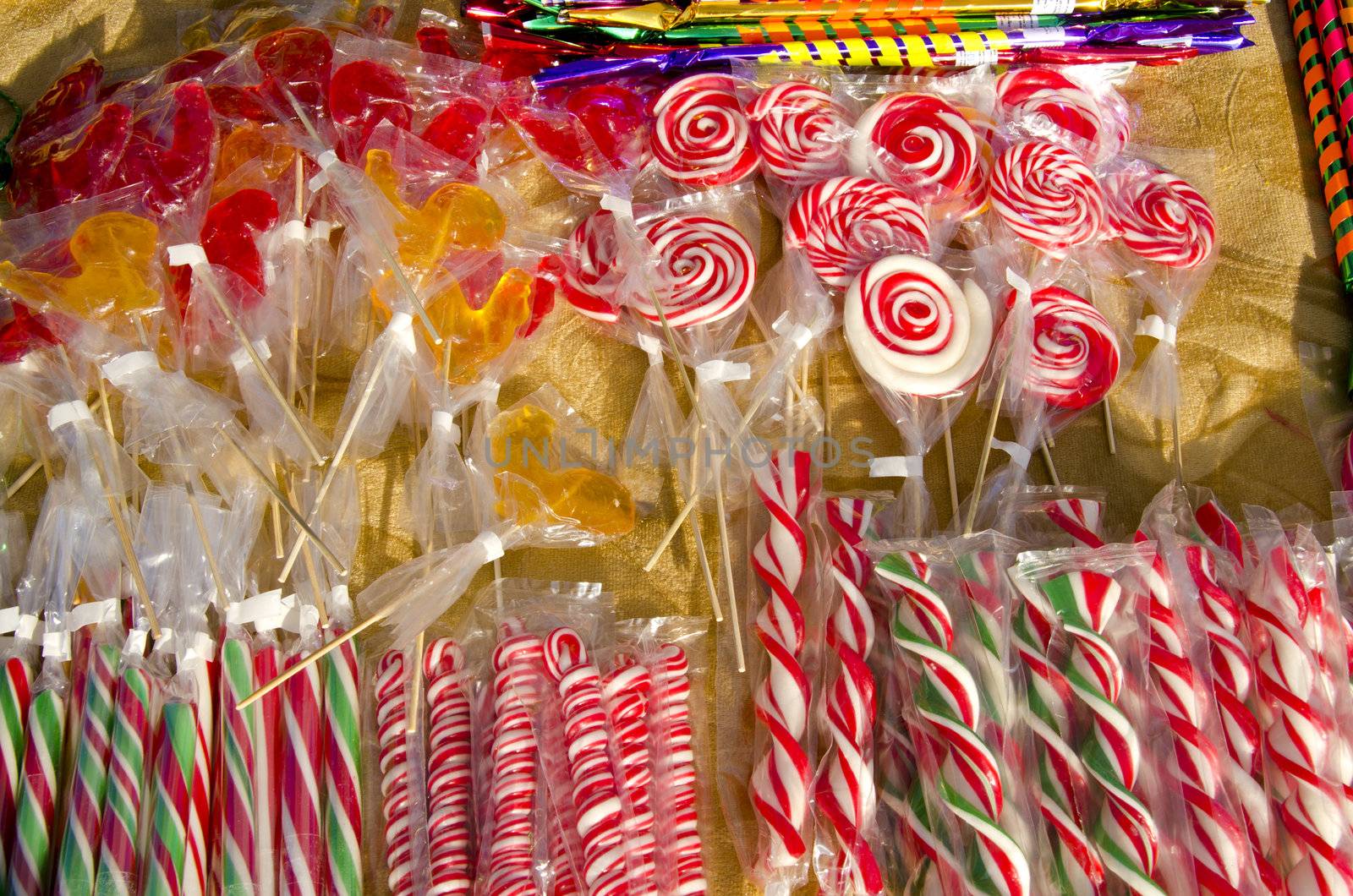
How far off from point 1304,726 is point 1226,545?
12.2 inches

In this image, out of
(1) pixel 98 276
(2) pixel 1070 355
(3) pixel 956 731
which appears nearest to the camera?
(3) pixel 956 731

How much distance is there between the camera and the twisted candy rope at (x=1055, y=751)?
4.71 ft

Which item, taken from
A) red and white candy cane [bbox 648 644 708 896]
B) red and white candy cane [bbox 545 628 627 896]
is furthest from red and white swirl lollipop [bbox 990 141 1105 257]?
red and white candy cane [bbox 545 628 627 896]

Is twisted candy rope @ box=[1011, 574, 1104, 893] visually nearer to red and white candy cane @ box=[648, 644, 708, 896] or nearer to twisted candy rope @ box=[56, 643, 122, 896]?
red and white candy cane @ box=[648, 644, 708, 896]

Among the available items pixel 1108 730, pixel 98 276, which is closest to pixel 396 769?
pixel 98 276

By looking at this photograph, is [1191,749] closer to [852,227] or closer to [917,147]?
[852,227]

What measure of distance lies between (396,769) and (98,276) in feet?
3.16

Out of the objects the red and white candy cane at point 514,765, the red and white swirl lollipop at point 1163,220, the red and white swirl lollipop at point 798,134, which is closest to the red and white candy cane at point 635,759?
the red and white candy cane at point 514,765

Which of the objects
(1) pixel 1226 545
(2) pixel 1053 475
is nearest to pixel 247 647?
(2) pixel 1053 475

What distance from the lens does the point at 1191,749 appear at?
1479mm

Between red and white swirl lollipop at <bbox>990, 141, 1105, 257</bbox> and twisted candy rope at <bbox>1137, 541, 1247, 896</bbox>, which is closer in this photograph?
twisted candy rope at <bbox>1137, 541, 1247, 896</bbox>

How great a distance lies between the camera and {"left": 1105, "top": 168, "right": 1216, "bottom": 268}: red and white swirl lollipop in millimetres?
1966

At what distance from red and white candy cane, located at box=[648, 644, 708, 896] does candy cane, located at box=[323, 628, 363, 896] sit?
469mm

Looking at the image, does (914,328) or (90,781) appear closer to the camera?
(90,781)
